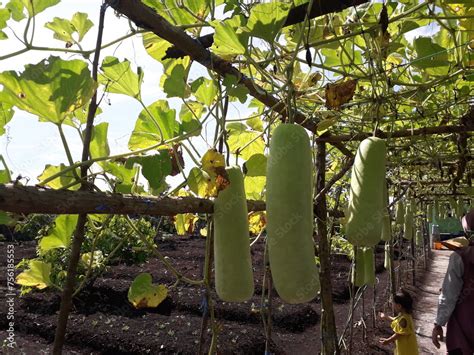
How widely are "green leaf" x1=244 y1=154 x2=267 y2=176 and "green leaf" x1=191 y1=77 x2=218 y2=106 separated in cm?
31

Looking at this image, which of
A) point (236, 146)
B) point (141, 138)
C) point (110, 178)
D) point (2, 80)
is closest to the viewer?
point (2, 80)

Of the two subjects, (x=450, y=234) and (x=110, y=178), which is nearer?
(x=110, y=178)

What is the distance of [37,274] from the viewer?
0.98 metres

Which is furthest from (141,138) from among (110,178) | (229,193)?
(229,193)

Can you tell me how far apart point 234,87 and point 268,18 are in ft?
0.63

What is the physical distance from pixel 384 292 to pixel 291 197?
6681 mm

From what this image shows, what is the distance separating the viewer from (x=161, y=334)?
417cm

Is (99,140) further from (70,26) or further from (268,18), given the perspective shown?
(268,18)

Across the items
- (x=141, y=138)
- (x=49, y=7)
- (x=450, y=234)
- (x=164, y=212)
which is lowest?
(x=450, y=234)

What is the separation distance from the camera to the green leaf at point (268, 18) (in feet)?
2.69

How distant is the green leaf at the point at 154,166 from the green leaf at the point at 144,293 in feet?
0.90

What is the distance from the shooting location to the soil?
4.01 m

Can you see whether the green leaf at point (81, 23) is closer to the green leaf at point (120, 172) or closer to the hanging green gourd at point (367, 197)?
the green leaf at point (120, 172)

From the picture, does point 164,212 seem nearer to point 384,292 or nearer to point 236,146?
point 236,146
